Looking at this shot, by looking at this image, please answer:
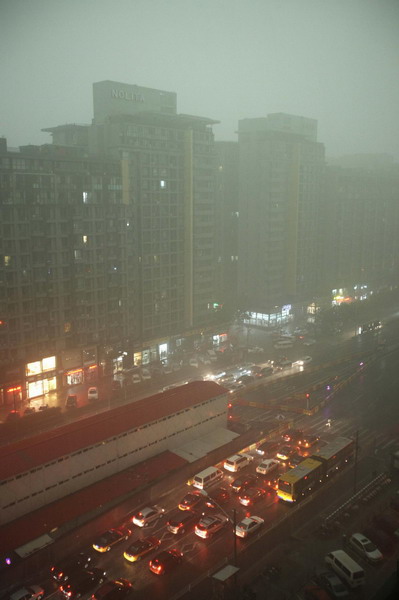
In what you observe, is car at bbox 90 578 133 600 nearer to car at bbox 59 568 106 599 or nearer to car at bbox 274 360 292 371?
car at bbox 59 568 106 599

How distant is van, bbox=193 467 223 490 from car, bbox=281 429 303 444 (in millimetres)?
7314

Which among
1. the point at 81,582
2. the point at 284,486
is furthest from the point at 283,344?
the point at 81,582

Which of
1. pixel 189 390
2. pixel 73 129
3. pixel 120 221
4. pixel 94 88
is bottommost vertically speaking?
pixel 189 390

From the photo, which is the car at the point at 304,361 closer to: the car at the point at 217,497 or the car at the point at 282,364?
the car at the point at 282,364

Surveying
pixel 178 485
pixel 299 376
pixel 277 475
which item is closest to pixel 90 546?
pixel 178 485

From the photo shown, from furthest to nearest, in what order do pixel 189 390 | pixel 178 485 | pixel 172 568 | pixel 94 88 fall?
pixel 94 88
pixel 189 390
pixel 178 485
pixel 172 568

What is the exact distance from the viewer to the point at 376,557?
82.4ft

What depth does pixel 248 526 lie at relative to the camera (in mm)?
27156

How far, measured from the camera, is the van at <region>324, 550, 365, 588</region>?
924 inches

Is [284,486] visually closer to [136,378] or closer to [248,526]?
[248,526]

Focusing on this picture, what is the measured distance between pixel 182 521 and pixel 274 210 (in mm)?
56401

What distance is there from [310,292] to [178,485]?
58080 millimetres

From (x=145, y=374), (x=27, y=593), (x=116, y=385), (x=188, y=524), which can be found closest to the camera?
(x=27, y=593)

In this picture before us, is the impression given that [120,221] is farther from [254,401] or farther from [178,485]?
[178,485]
